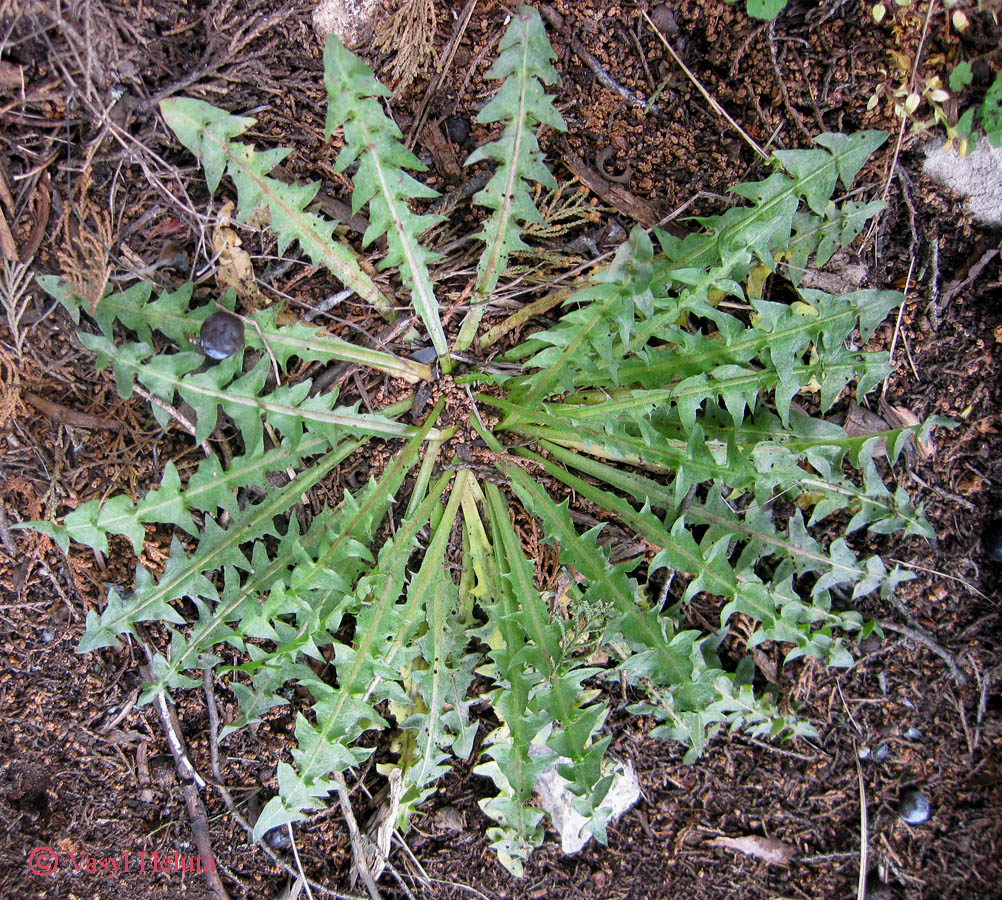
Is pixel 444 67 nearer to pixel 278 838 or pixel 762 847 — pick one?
pixel 278 838

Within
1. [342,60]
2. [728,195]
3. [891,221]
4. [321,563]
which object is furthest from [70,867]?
[891,221]

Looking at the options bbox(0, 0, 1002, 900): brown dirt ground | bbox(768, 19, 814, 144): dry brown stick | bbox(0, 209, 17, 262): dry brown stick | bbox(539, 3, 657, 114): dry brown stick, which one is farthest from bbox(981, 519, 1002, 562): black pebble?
bbox(0, 209, 17, 262): dry brown stick

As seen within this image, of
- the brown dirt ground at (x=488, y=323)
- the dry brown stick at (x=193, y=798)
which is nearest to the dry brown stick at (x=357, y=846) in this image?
the brown dirt ground at (x=488, y=323)

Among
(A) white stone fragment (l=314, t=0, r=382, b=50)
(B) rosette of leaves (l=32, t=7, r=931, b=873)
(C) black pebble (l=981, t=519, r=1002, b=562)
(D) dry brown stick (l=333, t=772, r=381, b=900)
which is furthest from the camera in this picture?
(C) black pebble (l=981, t=519, r=1002, b=562)

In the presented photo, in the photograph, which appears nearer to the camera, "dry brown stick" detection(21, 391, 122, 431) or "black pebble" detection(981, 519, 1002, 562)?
"dry brown stick" detection(21, 391, 122, 431)

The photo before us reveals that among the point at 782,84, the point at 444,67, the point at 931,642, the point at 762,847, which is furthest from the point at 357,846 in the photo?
the point at 782,84

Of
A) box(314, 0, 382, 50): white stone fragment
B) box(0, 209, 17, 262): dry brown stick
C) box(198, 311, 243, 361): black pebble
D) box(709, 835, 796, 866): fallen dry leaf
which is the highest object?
box(314, 0, 382, 50): white stone fragment

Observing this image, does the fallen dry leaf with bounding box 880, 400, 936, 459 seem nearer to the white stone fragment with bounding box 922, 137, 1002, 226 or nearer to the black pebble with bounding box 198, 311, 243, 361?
the white stone fragment with bounding box 922, 137, 1002, 226
